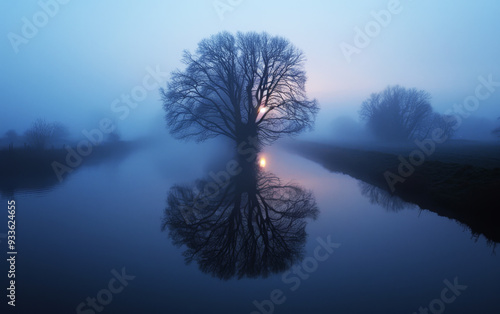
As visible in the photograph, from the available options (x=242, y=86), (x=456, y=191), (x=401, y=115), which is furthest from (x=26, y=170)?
(x=401, y=115)

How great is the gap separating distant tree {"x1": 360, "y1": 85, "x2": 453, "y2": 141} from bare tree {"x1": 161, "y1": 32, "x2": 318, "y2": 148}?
155 ft

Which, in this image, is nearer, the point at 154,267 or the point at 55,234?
the point at 154,267

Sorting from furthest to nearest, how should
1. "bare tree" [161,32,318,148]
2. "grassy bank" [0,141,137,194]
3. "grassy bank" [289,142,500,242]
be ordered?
"bare tree" [161,32,318,148] < "grassy bank" [0,141,137,194] < "grassy bank" [289,142,500,242]

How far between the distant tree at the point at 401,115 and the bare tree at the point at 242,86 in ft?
155

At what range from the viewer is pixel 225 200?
32.8ft

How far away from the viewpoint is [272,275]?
4766mm

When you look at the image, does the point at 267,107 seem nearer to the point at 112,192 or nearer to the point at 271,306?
the point at 112,192

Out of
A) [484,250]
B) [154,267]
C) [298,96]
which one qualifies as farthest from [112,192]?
[298,96]

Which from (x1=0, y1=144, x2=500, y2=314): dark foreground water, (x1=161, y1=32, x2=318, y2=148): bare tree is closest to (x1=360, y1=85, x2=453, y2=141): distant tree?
(x1=161, y1=32, x2=318, y2=148): bare tree

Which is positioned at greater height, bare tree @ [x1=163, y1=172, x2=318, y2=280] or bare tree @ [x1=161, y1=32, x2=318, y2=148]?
bare tree @ [x1=161, y1=32, x2=318, y2=148]

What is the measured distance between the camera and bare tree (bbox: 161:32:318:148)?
20.5 m

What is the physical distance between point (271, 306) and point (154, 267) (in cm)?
242

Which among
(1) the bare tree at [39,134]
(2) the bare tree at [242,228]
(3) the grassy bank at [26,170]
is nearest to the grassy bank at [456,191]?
(2) the bare tree at [242,228]

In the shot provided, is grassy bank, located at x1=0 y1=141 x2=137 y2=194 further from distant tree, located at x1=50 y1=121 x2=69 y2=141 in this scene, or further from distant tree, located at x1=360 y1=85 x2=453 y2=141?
distant tree, located at x1=360 y1=85 x2=453 y2=141
